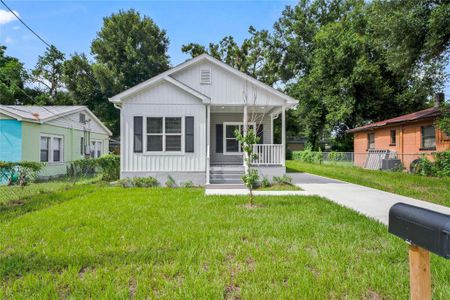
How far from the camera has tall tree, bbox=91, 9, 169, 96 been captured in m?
31.6

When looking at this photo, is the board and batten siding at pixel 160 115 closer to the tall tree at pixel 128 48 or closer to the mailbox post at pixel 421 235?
the mailbox post at pixel 421 235

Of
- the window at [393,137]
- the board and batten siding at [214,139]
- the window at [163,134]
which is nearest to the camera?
the window at [163,134]

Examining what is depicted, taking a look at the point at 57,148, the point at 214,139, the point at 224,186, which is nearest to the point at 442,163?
the point at 224,186

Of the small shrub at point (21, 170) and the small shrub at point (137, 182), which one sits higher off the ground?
the small shrub at point (21, 170)

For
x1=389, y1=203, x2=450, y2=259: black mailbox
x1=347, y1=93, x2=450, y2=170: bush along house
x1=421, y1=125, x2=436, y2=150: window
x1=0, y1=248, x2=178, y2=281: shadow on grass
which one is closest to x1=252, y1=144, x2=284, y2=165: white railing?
x1=0, y1=248, x2=178, y2=281: shadow on grass

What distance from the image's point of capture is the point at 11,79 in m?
31.6

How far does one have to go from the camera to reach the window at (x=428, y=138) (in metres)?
15.7

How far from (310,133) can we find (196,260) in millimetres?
26930

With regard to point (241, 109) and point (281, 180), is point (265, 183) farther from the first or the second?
point (241, 109)

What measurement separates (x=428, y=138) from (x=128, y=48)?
28.3 meters

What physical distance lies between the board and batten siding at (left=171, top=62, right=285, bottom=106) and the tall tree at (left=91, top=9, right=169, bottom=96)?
20.9 m

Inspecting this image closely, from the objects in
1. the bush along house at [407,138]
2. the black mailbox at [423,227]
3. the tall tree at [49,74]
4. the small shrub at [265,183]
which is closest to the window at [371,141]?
the bush along house at [407,138]

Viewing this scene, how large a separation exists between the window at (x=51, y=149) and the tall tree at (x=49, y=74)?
2231 cm

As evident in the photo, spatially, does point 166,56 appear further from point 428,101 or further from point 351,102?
point 428,101
